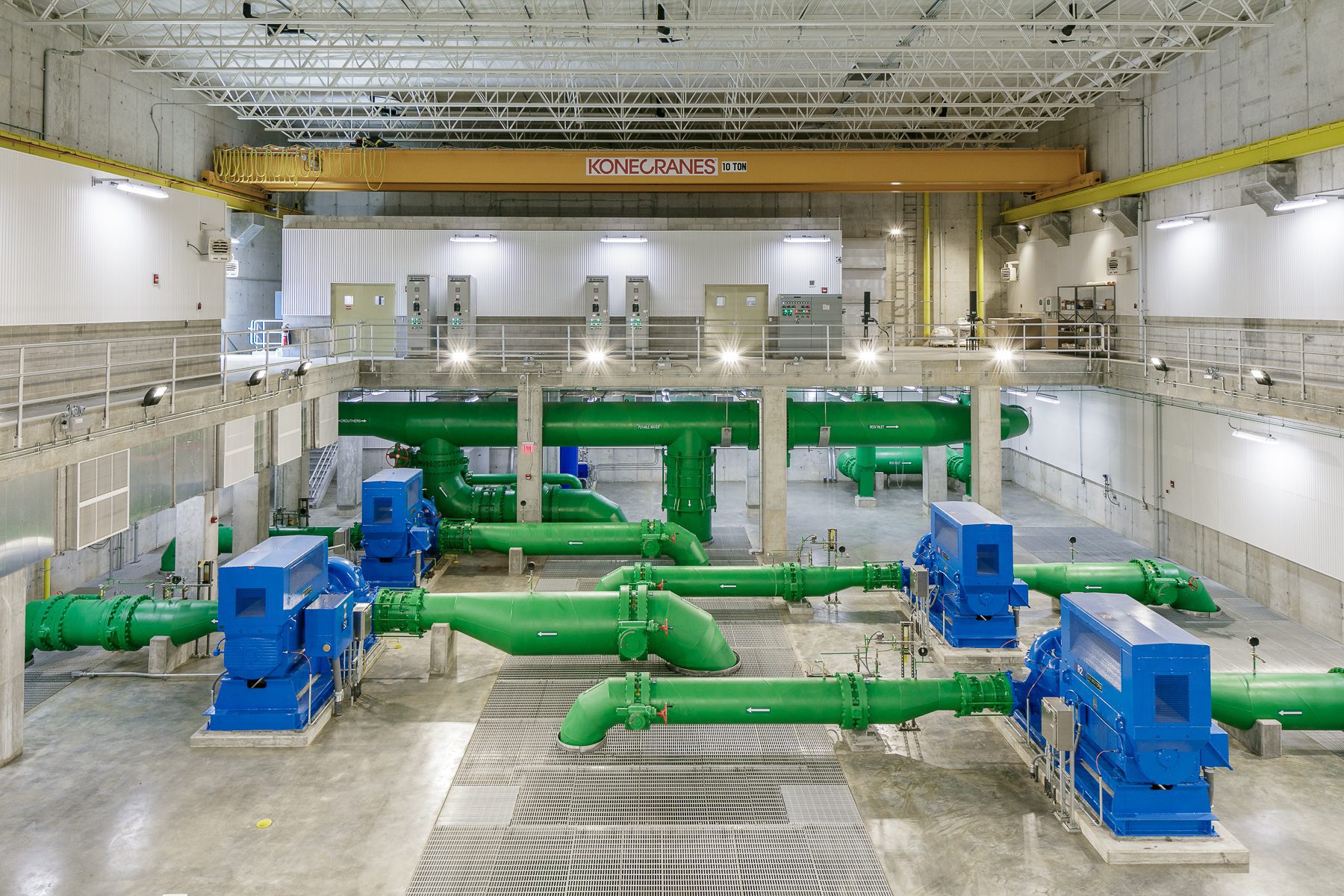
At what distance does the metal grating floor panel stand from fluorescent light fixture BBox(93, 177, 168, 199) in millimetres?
11430

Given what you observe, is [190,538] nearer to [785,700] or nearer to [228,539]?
[228,539]

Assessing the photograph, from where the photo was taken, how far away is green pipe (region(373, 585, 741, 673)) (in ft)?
42.4

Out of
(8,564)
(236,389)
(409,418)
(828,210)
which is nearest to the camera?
(8,564)

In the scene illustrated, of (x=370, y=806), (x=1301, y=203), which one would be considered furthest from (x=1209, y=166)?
(x=370, y=806)

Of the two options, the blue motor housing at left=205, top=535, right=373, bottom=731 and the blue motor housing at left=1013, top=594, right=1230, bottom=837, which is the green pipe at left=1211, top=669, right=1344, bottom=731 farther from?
the blue motor housing at left=205, top=535, right=373, bottom=731

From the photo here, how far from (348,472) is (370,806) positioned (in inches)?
703

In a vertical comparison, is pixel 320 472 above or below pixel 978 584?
above

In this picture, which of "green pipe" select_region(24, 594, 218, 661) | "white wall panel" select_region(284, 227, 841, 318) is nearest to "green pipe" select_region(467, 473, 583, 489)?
"white wall panel" select_region(284, 227, 841, 318)

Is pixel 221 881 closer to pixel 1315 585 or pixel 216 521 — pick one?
pixel 216 521

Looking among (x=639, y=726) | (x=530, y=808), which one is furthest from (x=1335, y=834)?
(x=530, y=808)

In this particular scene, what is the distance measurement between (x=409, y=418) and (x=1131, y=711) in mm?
→ 16359

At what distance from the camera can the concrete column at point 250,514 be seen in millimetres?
19328

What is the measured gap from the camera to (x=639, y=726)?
1055 centimetres

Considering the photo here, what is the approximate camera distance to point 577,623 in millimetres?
12953
